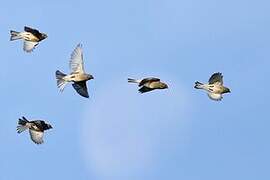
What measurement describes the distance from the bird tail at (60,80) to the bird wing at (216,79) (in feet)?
33.2

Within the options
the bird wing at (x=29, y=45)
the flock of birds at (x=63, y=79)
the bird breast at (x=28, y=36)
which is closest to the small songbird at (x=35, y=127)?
the flock of birds at (x=63, y=79)

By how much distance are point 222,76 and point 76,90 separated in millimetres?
10015

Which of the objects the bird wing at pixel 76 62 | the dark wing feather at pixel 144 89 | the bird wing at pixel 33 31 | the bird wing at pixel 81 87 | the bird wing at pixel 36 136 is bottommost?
the bird wing at pixel 36 136

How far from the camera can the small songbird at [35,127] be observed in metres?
53.5

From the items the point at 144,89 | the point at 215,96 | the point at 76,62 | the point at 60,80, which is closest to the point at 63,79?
the point at 60,80

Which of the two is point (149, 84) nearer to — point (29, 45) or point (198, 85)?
point (198, 85)

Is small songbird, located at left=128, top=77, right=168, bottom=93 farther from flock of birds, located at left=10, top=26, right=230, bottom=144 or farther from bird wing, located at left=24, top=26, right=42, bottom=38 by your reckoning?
bird wing, located at left=24, top=26, right=42, bottom=38

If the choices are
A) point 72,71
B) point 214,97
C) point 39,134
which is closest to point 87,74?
point 72,71

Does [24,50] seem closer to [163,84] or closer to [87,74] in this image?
[87,74]

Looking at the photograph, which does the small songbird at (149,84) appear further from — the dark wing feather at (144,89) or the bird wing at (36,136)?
the bird wing at (36,136)

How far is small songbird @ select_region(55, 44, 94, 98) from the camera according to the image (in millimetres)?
52688

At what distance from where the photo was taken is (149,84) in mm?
51781

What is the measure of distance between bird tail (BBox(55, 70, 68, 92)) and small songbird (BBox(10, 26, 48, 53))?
7.32 feet

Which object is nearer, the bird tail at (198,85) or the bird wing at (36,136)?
the bird wing at (36,136)
